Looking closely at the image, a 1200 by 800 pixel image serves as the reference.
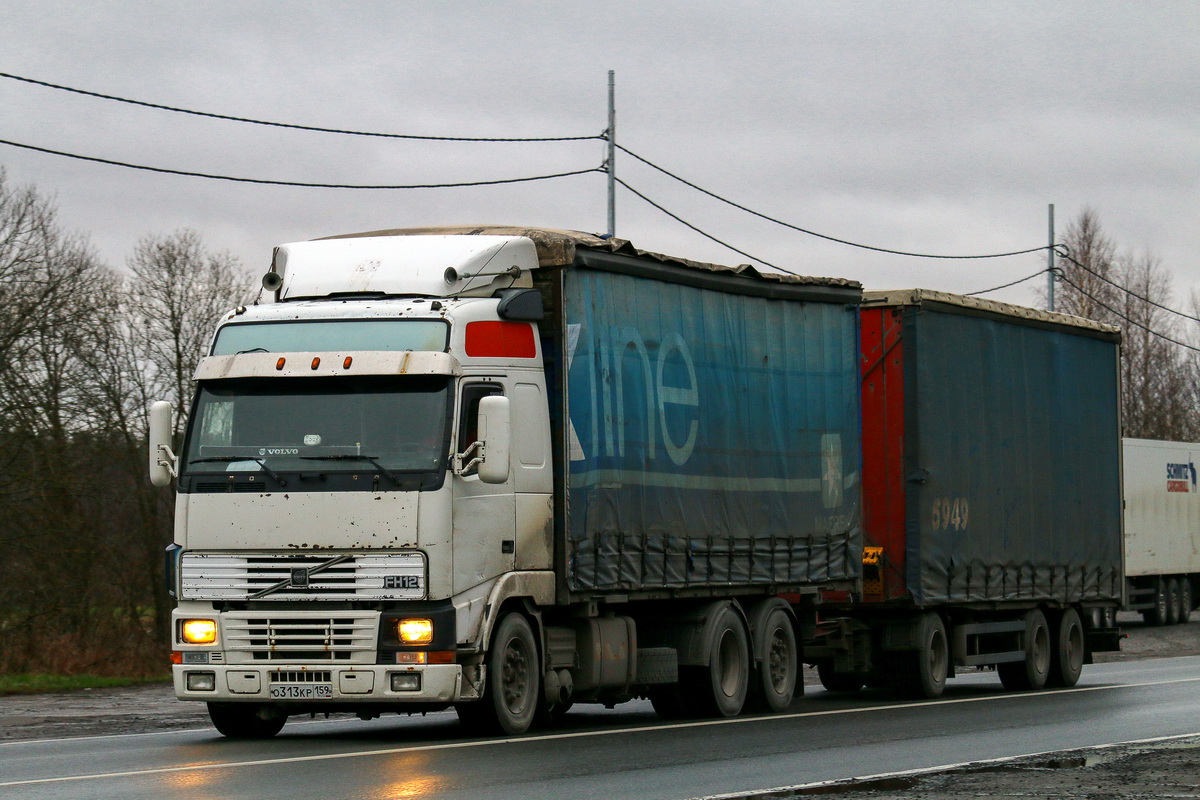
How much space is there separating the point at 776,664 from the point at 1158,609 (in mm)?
24610

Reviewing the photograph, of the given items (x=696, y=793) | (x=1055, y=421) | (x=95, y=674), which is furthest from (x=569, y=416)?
(x=95, y=674)

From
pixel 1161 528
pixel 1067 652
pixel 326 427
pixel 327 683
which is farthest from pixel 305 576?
pixel 1161 528

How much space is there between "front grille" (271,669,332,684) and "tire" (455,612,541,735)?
109cm

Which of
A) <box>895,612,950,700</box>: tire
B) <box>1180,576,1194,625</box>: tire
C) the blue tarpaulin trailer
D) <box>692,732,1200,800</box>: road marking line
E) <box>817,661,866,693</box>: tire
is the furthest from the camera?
<box>1180,576,1194,625</box>: tire

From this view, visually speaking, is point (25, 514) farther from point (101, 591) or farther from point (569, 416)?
point (569, 416)

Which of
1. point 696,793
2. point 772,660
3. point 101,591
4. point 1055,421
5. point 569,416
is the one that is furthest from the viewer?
point 101,591

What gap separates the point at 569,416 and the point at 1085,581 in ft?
32.9

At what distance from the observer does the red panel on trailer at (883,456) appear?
1827cm

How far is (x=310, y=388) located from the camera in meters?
12.7

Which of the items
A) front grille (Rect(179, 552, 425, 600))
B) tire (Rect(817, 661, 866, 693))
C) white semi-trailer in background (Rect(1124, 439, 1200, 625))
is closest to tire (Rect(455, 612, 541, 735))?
front grille (Rect(179, 552, 425, 600))

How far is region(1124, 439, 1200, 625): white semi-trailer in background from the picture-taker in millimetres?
37375

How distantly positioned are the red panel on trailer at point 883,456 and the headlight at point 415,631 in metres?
7.06

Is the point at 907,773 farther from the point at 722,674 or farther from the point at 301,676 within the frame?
the point at 722,674

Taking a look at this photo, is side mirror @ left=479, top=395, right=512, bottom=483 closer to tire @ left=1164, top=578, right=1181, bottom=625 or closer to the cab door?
the cab door
